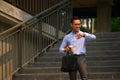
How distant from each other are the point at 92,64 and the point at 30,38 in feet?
6.47

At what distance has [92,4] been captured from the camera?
21.3 metres

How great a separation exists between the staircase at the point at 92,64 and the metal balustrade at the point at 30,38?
21 cm

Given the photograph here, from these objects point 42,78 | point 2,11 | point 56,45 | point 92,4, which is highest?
point 92,4

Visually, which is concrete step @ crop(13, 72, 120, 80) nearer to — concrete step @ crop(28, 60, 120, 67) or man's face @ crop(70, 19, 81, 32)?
concrete step @ crop(28, 60, 120, 67)

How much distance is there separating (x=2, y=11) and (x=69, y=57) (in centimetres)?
419

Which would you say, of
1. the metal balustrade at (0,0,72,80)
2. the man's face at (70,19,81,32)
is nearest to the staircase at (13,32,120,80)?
the metal balustrade at (0,0,72,80)

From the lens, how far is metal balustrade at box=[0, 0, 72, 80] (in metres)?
9.36

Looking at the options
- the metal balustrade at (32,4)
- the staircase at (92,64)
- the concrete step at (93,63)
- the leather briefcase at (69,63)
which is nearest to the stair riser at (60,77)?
the staircase at (92,64)

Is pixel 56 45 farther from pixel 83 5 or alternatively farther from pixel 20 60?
pixel 83 5

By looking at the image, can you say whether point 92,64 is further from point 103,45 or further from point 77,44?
point 77,44

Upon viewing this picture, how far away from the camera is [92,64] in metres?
9.41

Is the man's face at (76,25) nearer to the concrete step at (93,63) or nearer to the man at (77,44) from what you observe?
the man at (77,44)

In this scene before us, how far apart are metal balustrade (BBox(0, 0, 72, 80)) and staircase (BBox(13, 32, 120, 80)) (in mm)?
209

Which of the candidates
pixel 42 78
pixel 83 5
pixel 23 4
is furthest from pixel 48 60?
pixel 83 5
